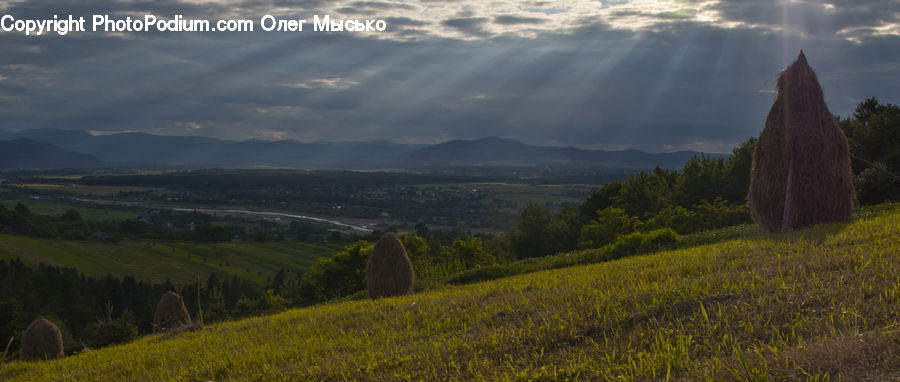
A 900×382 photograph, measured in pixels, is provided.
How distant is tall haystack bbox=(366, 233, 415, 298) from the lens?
62.5ft

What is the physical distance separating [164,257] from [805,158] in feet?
312

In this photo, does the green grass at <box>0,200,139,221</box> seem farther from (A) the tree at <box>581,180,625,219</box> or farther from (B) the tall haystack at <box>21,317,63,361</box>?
(B) the tall haystack at <box>21,317,63,361</box>

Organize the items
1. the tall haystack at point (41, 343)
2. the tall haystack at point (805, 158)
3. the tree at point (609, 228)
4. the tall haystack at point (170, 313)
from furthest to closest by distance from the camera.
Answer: the tree at point (609, 228), the tall haystack at point (170, 313), the tall haystack at point (41, 343), the tall haystack at point (805, 158)

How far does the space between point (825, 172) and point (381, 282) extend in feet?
46.6

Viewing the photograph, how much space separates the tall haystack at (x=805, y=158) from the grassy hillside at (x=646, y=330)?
2.86m

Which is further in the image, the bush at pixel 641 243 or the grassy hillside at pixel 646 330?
the bush at pixel 641 243

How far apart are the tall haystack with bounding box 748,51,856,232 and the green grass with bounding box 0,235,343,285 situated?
71.5 m

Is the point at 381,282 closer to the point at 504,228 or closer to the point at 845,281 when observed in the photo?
the point at 845,281

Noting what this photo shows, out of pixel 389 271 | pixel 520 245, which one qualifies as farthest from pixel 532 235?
pixel 389 271

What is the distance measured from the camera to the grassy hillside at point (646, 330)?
434cm

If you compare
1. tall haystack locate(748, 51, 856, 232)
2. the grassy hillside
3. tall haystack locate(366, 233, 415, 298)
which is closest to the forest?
tall haystack locate(748, 51, 856, 232)

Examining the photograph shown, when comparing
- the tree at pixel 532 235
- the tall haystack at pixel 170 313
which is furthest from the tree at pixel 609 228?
the tall haystack at pixel 170 313

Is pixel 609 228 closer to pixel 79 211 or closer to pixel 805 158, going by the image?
pixel 805 158

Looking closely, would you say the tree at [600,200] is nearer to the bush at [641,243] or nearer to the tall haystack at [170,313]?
the bush at [641,243]
